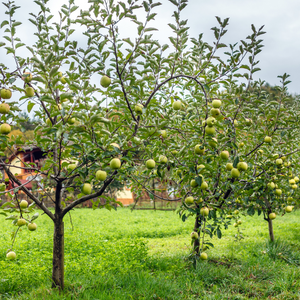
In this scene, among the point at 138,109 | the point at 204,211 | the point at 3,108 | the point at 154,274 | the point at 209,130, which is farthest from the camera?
the point at 154,274

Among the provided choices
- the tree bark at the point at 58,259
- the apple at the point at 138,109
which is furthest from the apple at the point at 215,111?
the tree bark at the point at 58,259

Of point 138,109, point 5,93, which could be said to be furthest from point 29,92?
point 138,109

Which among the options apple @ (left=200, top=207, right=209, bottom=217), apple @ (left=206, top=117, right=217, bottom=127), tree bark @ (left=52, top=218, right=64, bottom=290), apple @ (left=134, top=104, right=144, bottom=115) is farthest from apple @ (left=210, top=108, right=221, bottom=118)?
tree bark @ (left=52, top=218, right=64, bottom=290)

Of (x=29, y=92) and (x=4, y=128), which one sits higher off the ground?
(x=29, y=92)

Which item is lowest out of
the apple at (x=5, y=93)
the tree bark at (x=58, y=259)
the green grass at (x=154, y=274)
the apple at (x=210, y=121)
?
the green grass at (x=154, y=274)

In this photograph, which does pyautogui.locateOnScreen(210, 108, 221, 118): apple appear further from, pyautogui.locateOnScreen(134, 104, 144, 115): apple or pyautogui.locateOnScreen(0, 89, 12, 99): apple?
pyautogui.locateOnScreen(0, 89, 12, 99): apple

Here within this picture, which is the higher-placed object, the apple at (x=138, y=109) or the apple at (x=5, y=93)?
the apple at (x=5, y=93)

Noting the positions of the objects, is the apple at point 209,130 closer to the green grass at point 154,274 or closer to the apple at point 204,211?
the apple at point 204,211

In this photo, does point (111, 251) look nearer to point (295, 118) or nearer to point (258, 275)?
point (258, 275)

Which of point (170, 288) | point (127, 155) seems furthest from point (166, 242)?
point (127, 155)

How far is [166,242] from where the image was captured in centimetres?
637

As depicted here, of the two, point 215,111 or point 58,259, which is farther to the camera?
point 58,259

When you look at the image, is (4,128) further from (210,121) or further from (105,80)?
(210,121)

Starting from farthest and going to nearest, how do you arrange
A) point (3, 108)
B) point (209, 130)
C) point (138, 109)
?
1. point (209, 130)
2. point (138, 109)
3. point (3, 108)
